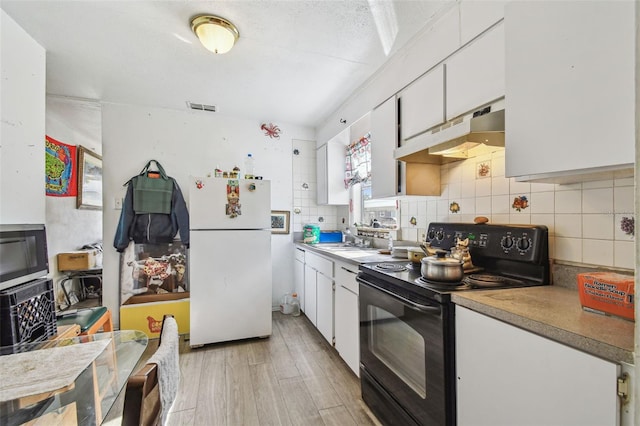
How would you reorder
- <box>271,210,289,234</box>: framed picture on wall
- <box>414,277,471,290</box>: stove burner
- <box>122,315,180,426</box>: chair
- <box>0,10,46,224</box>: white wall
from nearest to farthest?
<box>122,315,180,426</box>: chair, <box>414,277,471,290</box>: stove burner, <box>0,10,46,224</box>: white wall, <box>271,210,289,234</box>: framed picture on wall

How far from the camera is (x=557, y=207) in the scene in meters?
1.24

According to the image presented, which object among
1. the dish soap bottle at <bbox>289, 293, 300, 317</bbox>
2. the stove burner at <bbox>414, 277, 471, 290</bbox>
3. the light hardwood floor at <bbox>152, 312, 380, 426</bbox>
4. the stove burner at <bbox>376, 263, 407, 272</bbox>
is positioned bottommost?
the light hardwood floor at <bbox>152, 312, 380, 426</bbox>

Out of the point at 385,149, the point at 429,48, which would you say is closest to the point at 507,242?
the point at 385,149

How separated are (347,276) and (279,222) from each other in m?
1.66

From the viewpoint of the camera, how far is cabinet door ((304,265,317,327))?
2740 mm

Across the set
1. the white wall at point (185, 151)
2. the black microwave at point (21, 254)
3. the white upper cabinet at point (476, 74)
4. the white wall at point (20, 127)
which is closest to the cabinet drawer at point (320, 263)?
the white wall at point (185, 151)

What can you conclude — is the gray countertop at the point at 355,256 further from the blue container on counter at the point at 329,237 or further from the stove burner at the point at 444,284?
the stove burner at the point at 444,284

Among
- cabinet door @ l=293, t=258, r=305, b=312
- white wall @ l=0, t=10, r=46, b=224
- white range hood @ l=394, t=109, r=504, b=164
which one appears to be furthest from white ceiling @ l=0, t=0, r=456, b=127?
cabinet door @ l=293, t=258, r=305, b=312

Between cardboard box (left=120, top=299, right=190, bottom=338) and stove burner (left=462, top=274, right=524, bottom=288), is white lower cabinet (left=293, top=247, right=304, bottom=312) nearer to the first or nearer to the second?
cardboard box (left=120, top=299, right=190, bottom=338)

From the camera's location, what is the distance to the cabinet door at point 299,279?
10.4ft

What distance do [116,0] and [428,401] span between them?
257 cm

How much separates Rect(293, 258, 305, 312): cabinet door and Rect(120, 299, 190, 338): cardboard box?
1227mm

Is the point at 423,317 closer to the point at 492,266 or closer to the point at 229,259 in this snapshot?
the point at 492,266

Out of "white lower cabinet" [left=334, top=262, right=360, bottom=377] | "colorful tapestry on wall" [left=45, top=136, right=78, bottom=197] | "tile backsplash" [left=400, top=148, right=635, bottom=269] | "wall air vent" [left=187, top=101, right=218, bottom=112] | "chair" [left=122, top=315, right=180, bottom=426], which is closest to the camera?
"chair" [left=122, top=315, right=180, bottom=426]
